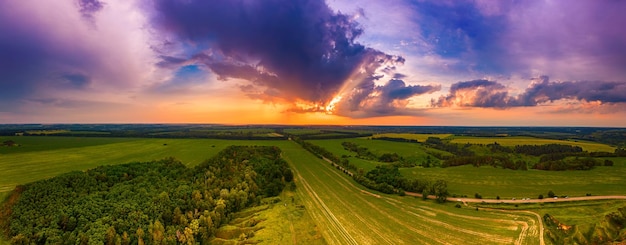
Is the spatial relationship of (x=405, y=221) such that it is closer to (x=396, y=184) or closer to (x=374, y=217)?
(x=374, y=217)

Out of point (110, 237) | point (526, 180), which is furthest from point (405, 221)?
point (526, 180)

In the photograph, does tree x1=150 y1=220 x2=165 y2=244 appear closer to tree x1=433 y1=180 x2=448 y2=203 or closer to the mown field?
the mown field

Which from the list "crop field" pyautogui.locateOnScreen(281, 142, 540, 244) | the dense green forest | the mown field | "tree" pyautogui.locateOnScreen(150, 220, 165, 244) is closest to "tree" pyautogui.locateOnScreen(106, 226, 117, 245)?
the dense green forest

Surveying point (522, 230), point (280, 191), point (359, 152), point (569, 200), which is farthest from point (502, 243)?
point (359, 152)

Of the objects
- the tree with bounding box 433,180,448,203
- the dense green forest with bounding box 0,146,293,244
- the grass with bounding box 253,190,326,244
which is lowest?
the grass with bounding box 253,190,326,244

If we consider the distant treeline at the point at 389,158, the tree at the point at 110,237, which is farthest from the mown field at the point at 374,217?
the distant treeline at the point at 389,158
